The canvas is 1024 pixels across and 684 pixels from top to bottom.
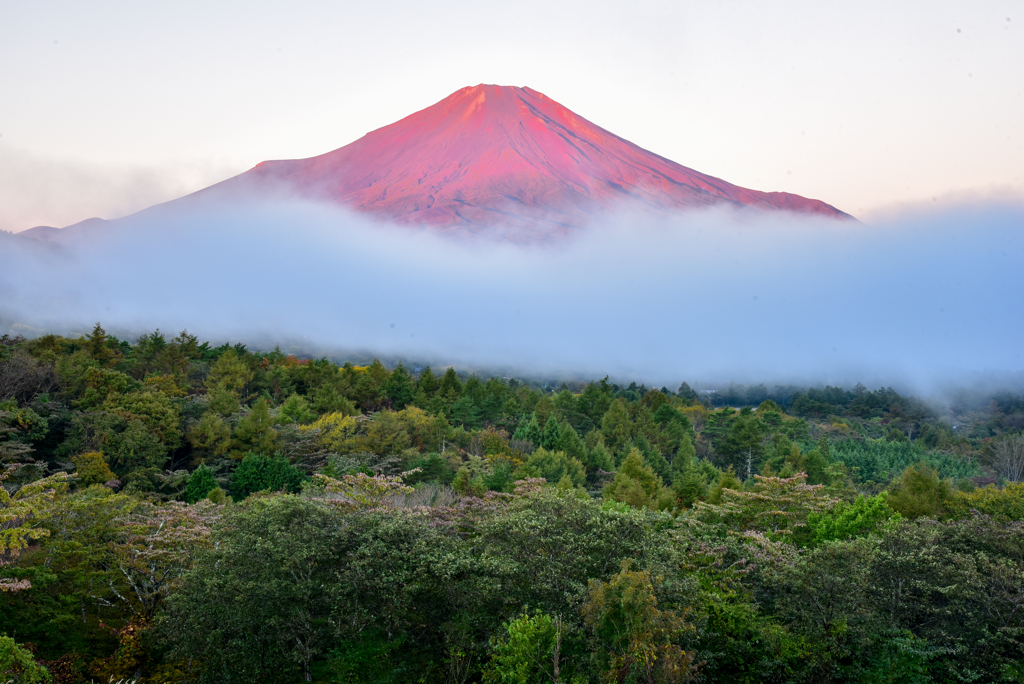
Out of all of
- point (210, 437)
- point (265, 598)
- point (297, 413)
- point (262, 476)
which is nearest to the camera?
point (265, 598)

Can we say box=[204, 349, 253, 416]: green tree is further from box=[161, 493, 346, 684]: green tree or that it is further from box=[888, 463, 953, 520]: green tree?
box=[888, 463, 953, 520]: green tree

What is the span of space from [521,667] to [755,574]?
32.3 ft

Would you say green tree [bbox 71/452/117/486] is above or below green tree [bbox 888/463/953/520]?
below

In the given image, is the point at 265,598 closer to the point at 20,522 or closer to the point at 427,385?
the point at 20,522

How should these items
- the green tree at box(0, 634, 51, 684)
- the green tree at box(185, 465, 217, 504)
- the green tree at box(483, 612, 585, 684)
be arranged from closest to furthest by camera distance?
the green tree at box(483, 612, 585, 684)
the green tree at box(0, 634, 51, 684)
the green tree at box(185, 465, 217, 504)

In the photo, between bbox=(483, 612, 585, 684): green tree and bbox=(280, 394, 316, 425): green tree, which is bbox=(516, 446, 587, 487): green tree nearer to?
bbox=(280, 394, 316, 425): green tree

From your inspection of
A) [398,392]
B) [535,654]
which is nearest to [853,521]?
[535,654]

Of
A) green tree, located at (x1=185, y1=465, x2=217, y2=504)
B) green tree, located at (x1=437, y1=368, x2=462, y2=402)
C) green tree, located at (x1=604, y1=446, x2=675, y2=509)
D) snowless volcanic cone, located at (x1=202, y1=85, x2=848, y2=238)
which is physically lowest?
green tree, located at (x1=185, y1=465, x2=217, y2=504)

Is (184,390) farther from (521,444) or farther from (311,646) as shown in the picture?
(311,646)

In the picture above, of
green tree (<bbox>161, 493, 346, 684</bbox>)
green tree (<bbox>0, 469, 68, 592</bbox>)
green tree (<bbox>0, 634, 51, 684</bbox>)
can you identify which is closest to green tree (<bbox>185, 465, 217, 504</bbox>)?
green tree (<bbox>0, 469, 68, 592</bbox>)

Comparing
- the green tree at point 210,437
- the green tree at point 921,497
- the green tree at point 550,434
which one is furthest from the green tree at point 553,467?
the green tree at point 210,437

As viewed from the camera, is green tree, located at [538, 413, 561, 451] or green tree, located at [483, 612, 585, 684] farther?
green tree, located at [538, 413, 561, 451]

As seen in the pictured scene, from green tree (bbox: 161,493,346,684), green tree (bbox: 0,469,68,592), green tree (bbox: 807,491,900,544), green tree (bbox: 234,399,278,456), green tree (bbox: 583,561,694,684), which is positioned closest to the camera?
green tree (bbox: 583,561,694,684)

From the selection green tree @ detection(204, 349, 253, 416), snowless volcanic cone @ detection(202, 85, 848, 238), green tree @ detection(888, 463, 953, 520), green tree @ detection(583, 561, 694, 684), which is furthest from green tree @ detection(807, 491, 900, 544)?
snowless volcanic cone @ detection(202, 85, 848, 238)
